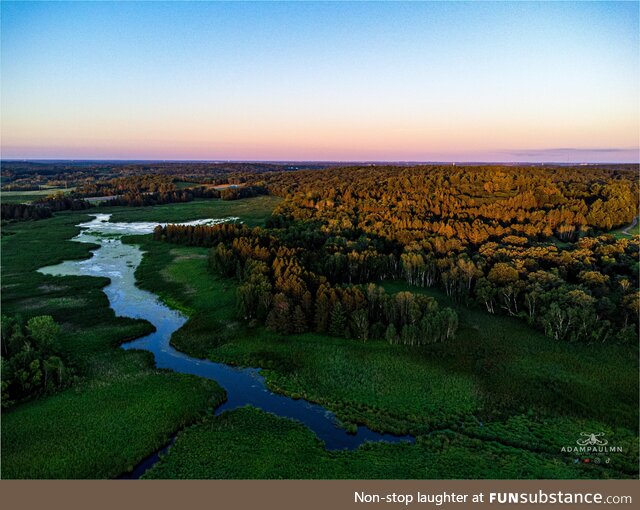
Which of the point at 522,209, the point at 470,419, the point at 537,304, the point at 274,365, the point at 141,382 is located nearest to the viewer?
the point at 470,419

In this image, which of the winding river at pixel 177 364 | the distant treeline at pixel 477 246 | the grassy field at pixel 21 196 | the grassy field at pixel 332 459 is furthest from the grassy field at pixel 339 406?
the grassy field at pixel 21 196

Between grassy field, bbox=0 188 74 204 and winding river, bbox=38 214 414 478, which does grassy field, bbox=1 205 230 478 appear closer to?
winding river, bbox=38 214 414 478

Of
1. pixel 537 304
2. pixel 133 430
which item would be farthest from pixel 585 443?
pixel 133 430

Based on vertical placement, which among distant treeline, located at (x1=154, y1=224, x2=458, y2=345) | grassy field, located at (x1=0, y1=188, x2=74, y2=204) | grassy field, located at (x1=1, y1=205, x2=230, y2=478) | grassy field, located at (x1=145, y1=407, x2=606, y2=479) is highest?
grassy field, located at (x1=0, y1=188, x2=74, y2=204)

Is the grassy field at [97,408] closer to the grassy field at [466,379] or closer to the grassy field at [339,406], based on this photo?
the grassy field at [339,406]

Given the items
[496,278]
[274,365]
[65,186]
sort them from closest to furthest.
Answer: [274,365] → [496,278] → [65,186]

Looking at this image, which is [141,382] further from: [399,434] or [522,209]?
[522,209]

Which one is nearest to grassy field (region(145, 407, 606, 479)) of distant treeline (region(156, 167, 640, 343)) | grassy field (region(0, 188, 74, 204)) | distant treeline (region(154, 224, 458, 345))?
distant treeline (region(154, 224, 458, 345))
